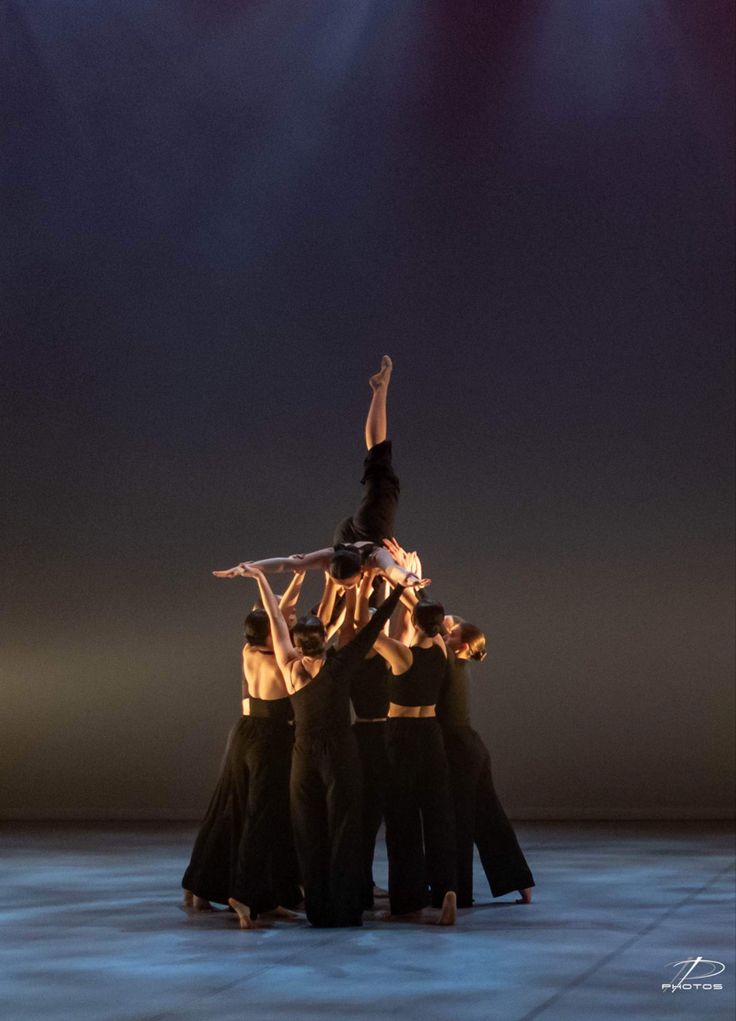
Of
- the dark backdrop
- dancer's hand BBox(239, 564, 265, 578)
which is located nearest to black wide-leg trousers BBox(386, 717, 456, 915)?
dancer's hand BBox(239, 564, 265, 578)

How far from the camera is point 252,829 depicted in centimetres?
518

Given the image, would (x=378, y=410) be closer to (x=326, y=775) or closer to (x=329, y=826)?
(x=326, y=775)

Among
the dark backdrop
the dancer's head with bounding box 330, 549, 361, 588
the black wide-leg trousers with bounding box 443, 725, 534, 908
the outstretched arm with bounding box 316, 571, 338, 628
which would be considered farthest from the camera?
the dark backdrop

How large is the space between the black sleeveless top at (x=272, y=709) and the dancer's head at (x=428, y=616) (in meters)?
0.60

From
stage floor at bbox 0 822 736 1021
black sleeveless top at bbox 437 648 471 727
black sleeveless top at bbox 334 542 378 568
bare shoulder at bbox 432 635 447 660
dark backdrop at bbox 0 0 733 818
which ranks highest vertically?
dark backdrop at bbox 0 0 733 818

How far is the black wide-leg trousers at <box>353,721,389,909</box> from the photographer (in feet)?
18.2

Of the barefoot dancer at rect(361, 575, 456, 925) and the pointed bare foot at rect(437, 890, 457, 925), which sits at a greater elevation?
the barefoot dancer at rect(361, 575, 456, 925)

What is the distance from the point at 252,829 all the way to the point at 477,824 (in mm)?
1129

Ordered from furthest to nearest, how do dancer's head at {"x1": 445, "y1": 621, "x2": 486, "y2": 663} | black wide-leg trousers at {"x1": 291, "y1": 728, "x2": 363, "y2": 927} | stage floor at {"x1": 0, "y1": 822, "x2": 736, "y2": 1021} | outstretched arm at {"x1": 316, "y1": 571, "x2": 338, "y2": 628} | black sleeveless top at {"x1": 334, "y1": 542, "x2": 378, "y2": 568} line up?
dancer's head at {"x1": 445, "y1": 621, "x2": 486, "y2": 663}
outstretched arm at {"x1": 316, "y1": 571, "x2": 338, "y2": 628}
black sleeveless top at {"x1": 334, "y1": 542, "x2": 378, "y2": 568}
black wide-leg trousers at {"x1": 291, "y1": 728, "x2": 363, "y2": 927}
stage floor at {"x1": 0, "y1": 822, "x2": 736, "y2": 1021}

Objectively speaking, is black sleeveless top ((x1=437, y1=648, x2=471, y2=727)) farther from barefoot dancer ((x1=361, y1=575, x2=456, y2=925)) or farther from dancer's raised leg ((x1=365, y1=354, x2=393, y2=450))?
dancer's raised leg ((x1=365, y1=354, x2=393, y2=450))

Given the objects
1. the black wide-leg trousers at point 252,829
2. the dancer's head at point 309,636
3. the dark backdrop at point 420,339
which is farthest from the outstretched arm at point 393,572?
the dark backdrop at point 420,339

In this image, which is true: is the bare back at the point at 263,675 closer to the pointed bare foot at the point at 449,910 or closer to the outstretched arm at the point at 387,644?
the outstretched arm at the point at 387,644

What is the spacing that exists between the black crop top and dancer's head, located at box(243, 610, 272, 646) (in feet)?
1.15

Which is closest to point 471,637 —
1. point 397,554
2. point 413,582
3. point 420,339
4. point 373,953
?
point 397,554
